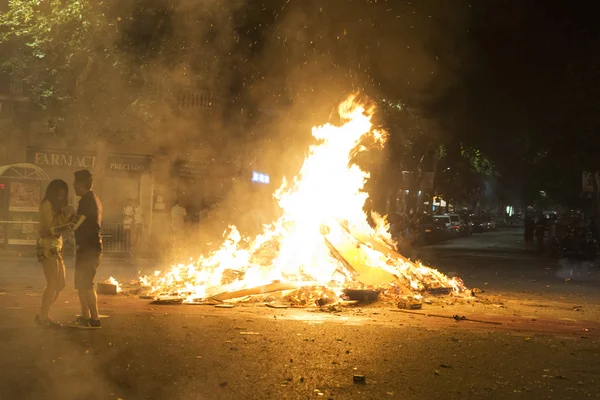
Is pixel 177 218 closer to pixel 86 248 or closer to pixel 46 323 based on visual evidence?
pixel 86 248

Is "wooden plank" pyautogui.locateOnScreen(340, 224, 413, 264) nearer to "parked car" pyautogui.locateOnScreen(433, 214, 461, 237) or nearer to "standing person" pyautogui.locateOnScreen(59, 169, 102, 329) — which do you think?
"standing person" pyautogui.locateOnScreen(59, 169, 102, 329)

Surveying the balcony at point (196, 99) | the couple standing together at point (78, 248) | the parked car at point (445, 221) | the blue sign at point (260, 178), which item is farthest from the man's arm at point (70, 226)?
the parked car at point (445, 221)

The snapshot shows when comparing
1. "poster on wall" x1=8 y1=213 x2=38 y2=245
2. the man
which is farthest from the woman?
"poster on wall" x1=8 y1=213 x2=38 y2=245

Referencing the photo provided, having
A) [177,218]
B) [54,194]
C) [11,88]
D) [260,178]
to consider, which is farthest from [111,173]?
[54,194]

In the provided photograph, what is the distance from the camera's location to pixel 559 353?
22.7 ft

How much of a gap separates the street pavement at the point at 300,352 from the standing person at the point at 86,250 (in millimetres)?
308

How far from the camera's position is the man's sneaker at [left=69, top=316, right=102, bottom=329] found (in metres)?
7.53

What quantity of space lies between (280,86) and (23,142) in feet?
33.9

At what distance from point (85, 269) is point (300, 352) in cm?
271

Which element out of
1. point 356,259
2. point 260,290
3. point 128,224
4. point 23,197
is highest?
point 23,197

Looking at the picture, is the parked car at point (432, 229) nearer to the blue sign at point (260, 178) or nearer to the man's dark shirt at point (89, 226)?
the blue sign at point (260, 178)

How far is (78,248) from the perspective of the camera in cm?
765

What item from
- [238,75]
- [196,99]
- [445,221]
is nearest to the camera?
[238,75]

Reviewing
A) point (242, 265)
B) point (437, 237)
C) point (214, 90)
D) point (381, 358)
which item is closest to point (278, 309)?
point (242, 265)
